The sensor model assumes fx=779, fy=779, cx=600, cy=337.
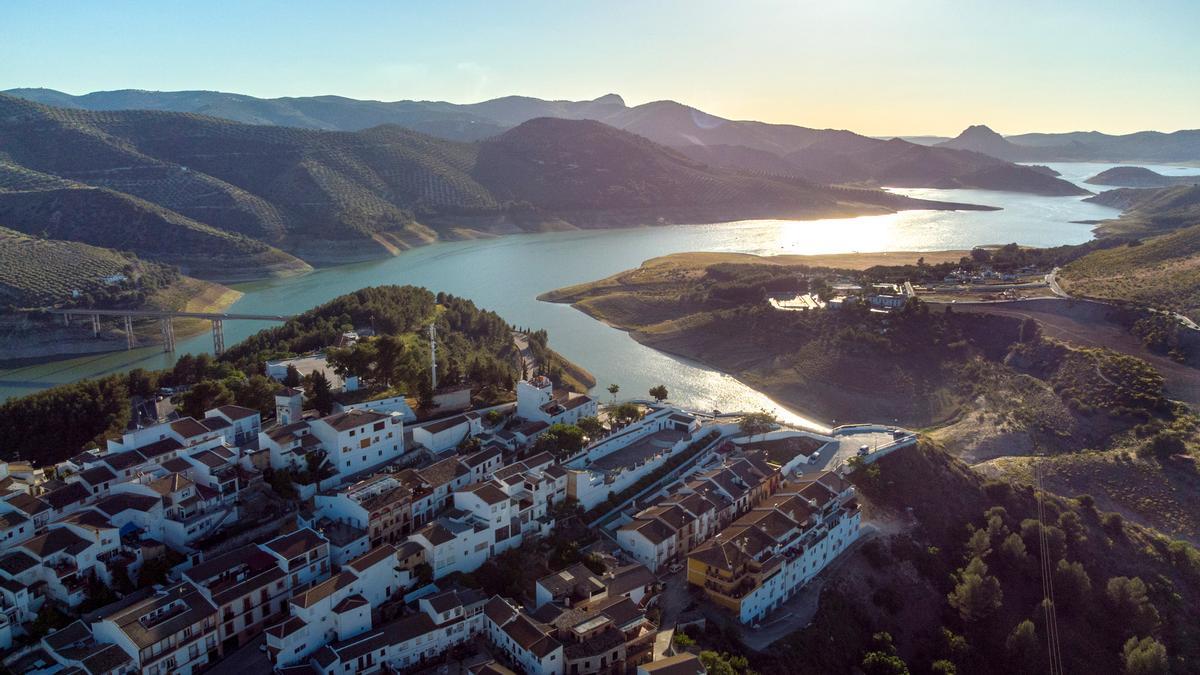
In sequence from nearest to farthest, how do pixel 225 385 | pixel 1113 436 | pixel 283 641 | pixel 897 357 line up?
1. pixel 283 641
2. pixel 225 385
3. pixel 1113 436
4. pixel 897 357

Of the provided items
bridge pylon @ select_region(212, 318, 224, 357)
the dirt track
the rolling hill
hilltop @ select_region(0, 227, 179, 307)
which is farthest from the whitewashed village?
hilltop @ select_region(0, 227, 179, 307)

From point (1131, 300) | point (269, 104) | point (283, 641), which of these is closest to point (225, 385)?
point (283, 641)

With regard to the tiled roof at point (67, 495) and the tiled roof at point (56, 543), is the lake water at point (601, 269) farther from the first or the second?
the tiled roof at point (56, 543)

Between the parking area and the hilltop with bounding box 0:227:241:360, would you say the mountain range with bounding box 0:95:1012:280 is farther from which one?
the parking area

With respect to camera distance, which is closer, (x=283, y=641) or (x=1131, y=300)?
(x=283, y=641)

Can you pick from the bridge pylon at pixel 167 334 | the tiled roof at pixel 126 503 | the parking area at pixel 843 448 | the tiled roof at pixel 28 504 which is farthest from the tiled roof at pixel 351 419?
the bridge pylon at pixel 167 334

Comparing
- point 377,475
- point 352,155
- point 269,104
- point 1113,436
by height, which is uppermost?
point 269,104

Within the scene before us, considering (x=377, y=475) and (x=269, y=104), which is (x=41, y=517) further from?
(x=269, y=104)
